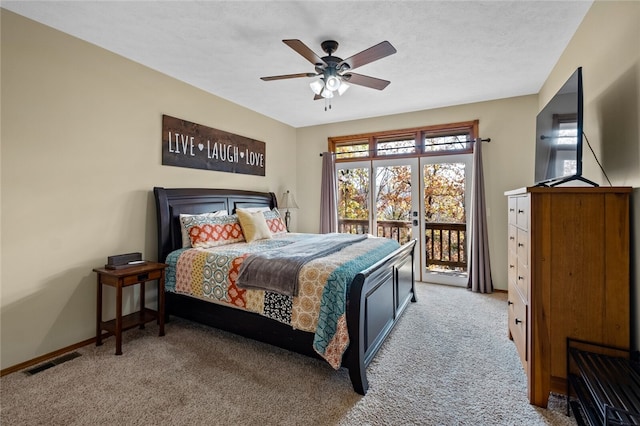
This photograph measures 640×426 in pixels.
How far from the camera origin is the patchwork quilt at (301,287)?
6.40ft

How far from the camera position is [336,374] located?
7.04 ft

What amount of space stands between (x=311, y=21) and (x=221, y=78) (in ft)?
5.01

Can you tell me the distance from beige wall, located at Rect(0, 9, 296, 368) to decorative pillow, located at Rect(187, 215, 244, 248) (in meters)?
0.54

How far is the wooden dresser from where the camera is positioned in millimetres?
1617

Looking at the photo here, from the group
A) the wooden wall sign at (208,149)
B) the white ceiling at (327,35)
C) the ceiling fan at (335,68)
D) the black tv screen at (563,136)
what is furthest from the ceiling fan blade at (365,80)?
the wooden wall sign at (208,149)

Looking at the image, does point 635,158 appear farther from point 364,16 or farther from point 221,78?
point 221,78

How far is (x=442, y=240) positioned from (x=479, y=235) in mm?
581

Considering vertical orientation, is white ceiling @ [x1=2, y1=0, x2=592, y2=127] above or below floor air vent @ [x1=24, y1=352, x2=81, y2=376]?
above

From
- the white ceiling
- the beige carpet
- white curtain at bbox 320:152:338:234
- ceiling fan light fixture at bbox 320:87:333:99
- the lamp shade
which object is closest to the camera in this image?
the beige carpet

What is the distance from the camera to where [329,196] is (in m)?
5.18

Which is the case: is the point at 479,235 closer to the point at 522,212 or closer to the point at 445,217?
the point at 445,217

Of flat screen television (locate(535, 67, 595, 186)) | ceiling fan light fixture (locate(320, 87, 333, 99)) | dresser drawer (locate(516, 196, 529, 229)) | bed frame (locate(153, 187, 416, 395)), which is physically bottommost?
bed frame (locate(153, 187, 416, 395))

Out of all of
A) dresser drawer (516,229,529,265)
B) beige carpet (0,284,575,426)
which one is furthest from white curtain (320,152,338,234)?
dresser drawer (516,229,529,265)

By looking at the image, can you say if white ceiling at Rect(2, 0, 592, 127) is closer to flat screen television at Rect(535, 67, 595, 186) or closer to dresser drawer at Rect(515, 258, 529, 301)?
flat screen television at Rect(535, 67, 595, 186)
